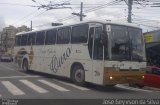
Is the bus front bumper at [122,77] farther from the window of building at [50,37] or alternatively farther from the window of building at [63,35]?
the window of building at [50,37]

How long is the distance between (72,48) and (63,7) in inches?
509

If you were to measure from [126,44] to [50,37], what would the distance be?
6890 millimetres

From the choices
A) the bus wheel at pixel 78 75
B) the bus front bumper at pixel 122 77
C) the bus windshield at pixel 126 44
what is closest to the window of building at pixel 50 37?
the bus wheel at pixel 78 75

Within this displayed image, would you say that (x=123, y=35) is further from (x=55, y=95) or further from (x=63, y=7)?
(x=63, y=7)

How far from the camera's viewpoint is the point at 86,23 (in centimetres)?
1889

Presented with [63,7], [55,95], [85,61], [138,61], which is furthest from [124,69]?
[63,7]

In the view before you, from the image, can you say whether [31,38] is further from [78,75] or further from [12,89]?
[12,89]

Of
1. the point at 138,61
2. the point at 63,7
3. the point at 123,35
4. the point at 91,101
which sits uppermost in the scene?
the point at 63,7

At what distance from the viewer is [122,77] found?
56.3ft

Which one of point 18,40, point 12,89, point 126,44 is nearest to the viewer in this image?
point 12,89

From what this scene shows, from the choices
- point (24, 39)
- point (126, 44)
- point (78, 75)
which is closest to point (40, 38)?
point (24, 39)

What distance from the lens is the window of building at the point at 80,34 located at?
61.8ft

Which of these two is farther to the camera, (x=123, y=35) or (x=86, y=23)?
(x=86, y=23)

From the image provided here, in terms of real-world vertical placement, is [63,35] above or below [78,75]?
above
